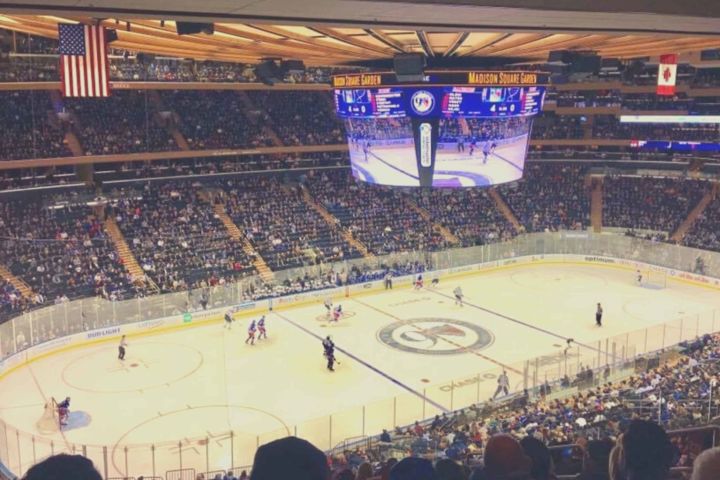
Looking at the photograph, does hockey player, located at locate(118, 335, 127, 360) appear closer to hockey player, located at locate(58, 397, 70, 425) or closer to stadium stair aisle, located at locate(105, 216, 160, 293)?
hockey player, located at locate(58, 397, 70, 425)

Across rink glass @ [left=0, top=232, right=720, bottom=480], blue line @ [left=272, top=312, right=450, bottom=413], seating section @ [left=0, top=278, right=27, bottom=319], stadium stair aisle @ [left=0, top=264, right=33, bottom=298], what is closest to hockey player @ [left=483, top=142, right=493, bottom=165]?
rink glass @ [left=0, top=232, right=720, bottom=480]

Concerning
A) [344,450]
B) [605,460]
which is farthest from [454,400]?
[605,460]

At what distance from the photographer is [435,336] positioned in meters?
26.0

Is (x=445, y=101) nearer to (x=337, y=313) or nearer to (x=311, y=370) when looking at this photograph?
(x=311, y=370)

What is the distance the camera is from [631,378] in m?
19.4

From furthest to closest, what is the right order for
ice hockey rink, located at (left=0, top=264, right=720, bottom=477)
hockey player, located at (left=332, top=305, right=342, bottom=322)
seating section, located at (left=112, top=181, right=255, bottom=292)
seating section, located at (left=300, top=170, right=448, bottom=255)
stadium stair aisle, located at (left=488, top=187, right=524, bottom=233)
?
stadium stair aisle, located at (left=488, top=187, right=524, bottom=233)
seating section, located at (left=300, top=170, right=448, bottom=255)
seating section, located at (left=112, top=181, right=255, bottom=292)
hockey player, located at (left=332, top=305, right=342, bottom=322)
ice hockey rink, located at (left=0, top=264, right=720, bottom=477)

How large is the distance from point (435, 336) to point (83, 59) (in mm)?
16142

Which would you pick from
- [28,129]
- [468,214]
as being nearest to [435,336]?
[468,214]

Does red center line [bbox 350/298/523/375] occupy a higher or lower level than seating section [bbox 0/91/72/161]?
lower

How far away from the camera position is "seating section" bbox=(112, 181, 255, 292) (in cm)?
2995

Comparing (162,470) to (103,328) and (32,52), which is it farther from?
(32,52)

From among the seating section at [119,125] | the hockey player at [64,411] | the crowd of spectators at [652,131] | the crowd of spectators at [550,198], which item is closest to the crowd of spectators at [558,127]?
the crowd of spectators at [652,131]

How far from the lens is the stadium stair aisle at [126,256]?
28734 mm

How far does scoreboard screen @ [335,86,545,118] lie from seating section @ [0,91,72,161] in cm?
1643
